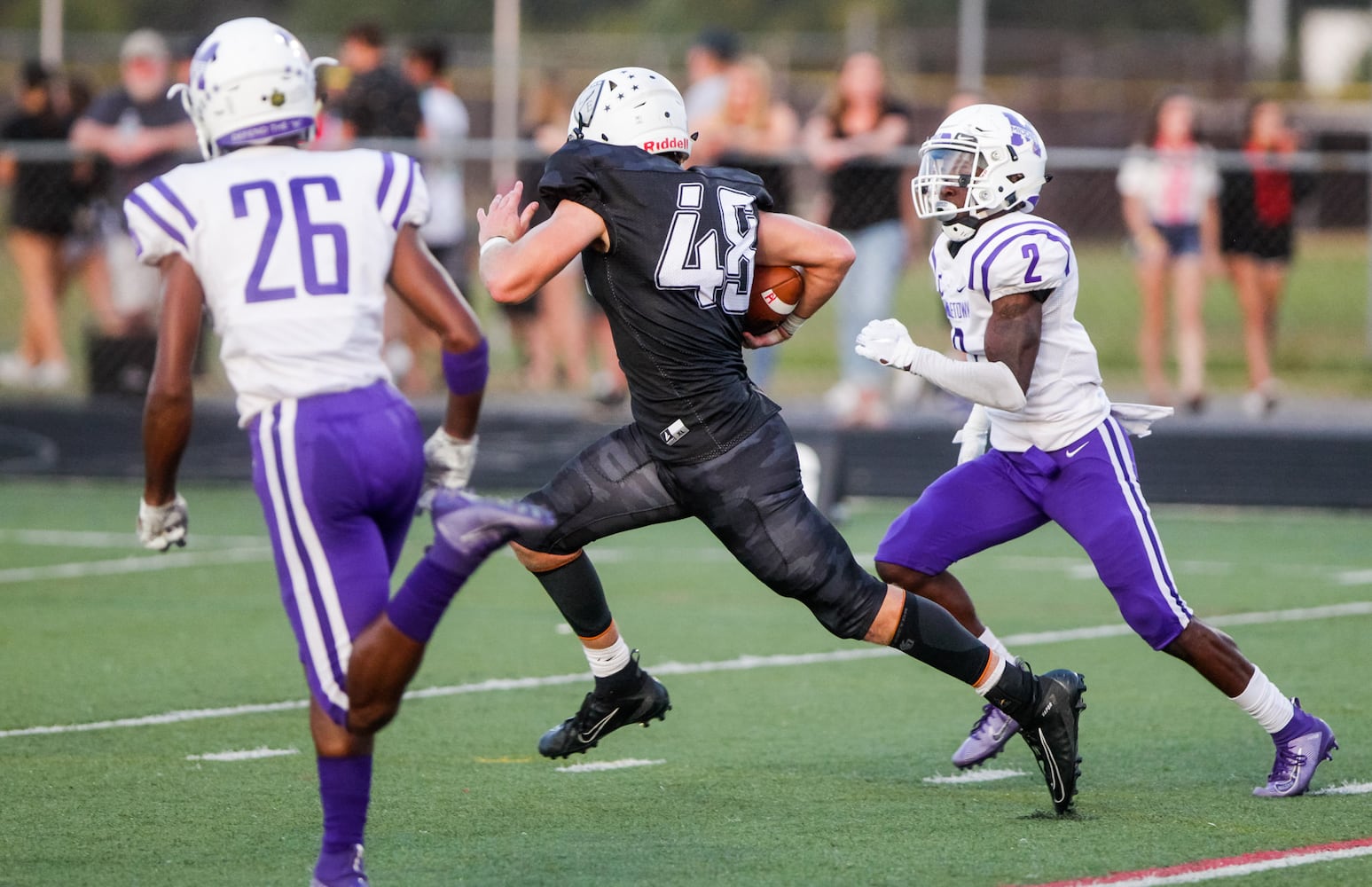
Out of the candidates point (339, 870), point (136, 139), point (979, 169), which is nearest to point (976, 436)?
point (979, 169)

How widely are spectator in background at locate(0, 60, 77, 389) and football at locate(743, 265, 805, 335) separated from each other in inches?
392

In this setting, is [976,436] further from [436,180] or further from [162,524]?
[436,180]

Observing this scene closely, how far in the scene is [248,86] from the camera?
4238mm

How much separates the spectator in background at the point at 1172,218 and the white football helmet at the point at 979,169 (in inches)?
305

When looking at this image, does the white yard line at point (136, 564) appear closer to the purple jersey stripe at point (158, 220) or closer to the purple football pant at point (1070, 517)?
the purple football pant at point (1070, 517)

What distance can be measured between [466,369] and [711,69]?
897 centimetres

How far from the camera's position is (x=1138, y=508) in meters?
5.42

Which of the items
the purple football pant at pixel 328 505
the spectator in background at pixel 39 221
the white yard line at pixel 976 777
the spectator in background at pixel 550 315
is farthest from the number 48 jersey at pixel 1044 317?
the spectator in background at pixel 39 221

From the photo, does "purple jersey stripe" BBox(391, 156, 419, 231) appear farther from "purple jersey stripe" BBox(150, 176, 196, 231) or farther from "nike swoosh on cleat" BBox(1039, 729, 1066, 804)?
"nike swoosh on cleat" BBox(1039, 729, 1066, 804)

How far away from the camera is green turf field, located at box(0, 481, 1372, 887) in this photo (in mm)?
4707

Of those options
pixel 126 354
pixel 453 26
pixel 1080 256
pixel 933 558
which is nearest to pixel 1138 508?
pixel 933 558

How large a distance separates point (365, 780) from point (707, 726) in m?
2.10

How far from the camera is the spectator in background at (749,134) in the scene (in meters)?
12.7

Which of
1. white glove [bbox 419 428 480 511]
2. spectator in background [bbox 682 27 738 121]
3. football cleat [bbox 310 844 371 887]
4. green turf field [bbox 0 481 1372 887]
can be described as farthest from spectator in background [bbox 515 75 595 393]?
football cleat [bbox 310 844 371 887]
